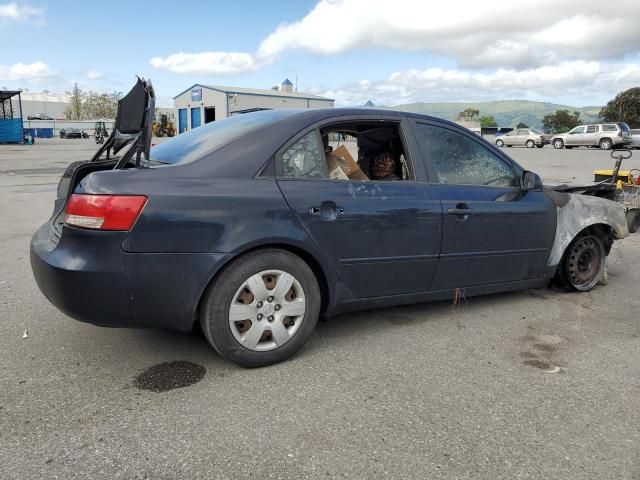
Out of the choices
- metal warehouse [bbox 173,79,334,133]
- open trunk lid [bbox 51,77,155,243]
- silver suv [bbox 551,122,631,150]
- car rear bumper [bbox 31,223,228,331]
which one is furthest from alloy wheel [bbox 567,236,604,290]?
metal warehouse [bbox 173,79,334,133]

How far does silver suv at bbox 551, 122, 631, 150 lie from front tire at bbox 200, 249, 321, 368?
3323cm

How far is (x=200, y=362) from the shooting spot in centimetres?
325

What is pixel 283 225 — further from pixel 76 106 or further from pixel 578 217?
pixel 76 106

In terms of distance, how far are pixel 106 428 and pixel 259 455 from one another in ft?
2.52

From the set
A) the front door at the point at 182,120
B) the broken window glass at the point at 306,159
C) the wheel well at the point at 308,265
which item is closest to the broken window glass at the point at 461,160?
the broken window glass at the point at 306,159

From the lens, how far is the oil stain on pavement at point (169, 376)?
2.94 m

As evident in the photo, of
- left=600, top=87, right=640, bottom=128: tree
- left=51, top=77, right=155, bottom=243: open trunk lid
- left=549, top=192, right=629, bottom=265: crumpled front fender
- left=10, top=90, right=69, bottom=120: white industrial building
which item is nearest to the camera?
left=51, top=77, right=155, bottom=243: open trunk lid

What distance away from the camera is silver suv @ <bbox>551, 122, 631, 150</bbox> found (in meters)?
32.2

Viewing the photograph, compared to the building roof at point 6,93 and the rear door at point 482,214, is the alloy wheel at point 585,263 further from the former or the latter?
the building roof at point 6,93

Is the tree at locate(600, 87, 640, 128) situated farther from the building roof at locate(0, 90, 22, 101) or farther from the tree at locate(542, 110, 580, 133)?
the building roof at locate(0, 90, 22, 101)

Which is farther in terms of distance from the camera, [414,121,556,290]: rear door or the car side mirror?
the car side mirror

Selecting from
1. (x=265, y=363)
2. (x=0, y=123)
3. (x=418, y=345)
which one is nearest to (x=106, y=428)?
(x=265, y=363)

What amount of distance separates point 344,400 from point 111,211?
61.7 inches

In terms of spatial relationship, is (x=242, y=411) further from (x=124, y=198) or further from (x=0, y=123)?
(x=0, y=123)
